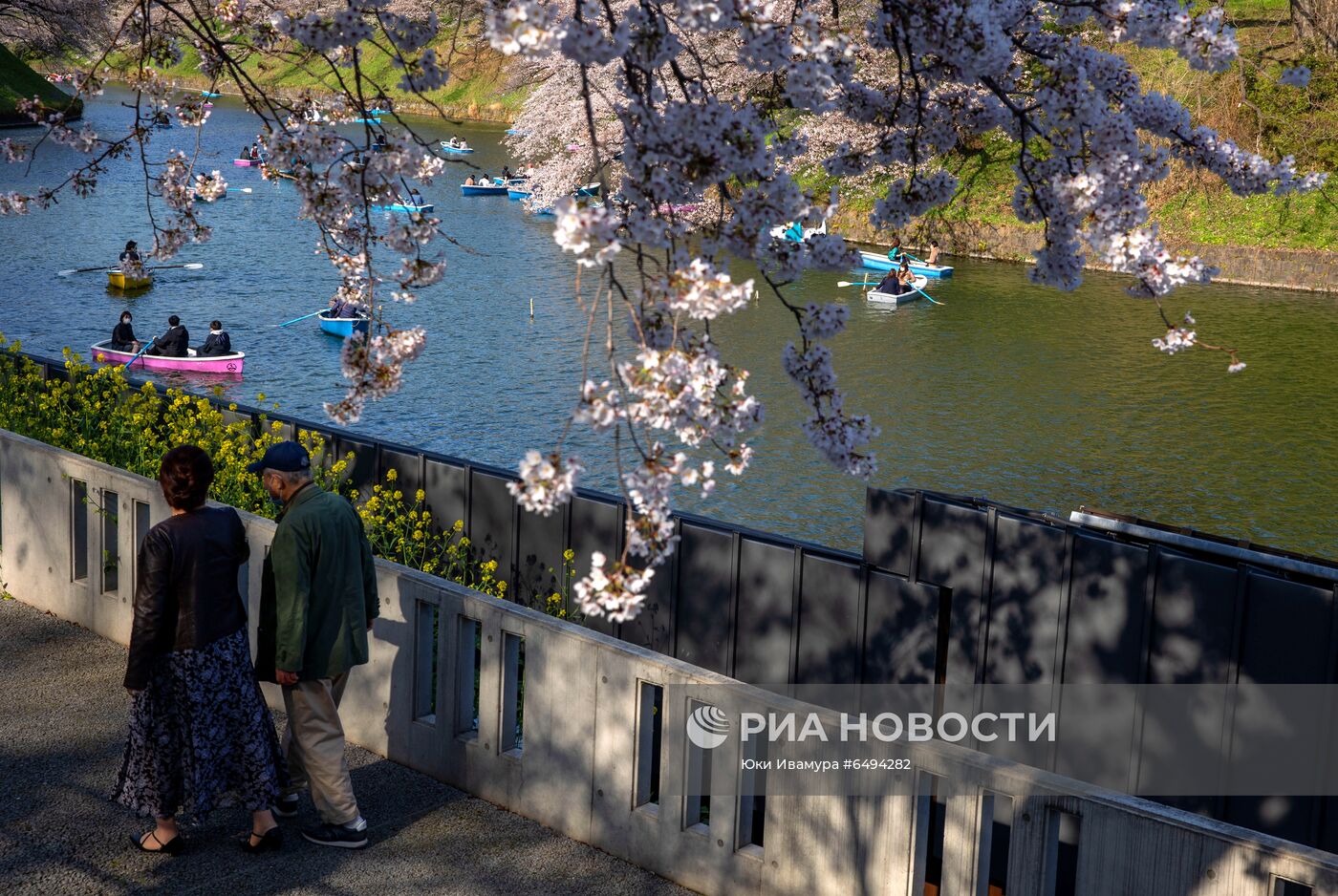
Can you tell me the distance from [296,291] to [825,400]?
32.6 m

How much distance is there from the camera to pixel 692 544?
10281 millimetres

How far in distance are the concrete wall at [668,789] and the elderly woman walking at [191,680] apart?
116 centimetres

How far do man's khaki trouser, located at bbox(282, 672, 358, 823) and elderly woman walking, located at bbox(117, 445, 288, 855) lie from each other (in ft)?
0.55

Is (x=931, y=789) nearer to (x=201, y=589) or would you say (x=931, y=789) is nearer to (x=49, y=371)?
(x=201, y=589)

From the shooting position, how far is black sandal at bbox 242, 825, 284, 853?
700 centimetres

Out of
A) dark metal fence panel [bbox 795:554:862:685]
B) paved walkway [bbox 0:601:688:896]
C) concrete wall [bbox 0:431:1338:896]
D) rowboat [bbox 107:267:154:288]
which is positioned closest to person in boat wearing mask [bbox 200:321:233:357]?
rowboat [bbox 107:267:154:288]

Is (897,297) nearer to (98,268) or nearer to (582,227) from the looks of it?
(98,268)

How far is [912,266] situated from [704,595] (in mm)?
→ 29691

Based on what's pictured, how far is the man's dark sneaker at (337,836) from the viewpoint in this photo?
7121 mm

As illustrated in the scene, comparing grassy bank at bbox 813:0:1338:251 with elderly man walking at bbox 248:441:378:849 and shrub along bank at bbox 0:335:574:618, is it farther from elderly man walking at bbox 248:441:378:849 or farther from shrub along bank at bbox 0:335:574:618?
elderly man walking at bbox 248:441:378:849

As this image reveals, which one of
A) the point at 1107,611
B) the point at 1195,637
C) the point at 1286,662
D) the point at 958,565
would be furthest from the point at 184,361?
the point at 1286,662

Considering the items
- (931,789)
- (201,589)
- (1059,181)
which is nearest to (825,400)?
(1059,181)

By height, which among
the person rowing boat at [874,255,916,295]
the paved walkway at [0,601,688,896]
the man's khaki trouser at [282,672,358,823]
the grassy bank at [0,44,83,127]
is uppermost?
the grassy bank at [0,44,83,127]

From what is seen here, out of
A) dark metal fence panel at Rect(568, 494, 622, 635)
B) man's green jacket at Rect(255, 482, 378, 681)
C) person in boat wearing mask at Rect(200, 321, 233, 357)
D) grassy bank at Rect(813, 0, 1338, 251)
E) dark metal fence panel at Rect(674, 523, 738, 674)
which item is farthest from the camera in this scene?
grassy bank at Rect(813, 0, 1338, 251)
